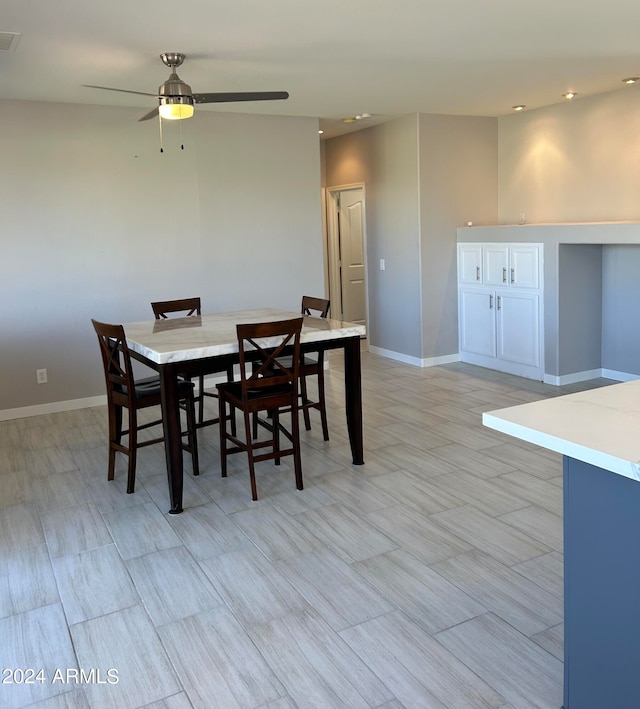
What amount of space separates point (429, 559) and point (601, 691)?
3.98ft

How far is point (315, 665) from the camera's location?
2322 millimetres

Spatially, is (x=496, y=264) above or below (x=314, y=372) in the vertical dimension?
above

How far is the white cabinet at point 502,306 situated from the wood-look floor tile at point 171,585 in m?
4.19

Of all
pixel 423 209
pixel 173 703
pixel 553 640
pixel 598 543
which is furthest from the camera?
pixel 423 209

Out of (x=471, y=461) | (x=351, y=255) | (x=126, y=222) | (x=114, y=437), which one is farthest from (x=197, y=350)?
(x=351, y=255)

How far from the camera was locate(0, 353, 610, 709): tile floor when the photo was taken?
2246mm

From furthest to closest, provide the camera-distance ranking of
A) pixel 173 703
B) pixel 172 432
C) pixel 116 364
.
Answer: pixel 116 364, pixel 172 432, pixel 173 703

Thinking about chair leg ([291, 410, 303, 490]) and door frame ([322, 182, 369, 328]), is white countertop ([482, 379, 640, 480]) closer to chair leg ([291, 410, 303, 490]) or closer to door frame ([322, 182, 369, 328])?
chair leg ([291, 410, 303, 490])

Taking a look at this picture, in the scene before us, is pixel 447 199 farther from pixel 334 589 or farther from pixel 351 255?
pixel 334 589

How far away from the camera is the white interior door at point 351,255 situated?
8430mm

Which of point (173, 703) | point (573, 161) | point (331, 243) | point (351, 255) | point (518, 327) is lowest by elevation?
point (173, 703)

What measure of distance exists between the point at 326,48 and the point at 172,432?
2477mm

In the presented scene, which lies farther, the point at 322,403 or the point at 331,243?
the point at 331,243

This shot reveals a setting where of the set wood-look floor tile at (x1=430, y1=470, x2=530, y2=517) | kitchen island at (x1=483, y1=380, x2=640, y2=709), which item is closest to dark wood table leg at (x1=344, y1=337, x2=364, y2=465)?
wood-look floor tile at (x1=430, y1=470, x2=530, y2=517)
